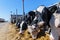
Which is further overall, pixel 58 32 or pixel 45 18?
pixel 45 18

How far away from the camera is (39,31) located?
22.7ft

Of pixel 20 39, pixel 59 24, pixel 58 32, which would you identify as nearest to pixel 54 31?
pixel 58 32

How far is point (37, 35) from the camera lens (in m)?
6.87

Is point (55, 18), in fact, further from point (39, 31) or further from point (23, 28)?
point (23, 28)

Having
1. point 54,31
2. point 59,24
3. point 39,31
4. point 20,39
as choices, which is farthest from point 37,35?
point 59,24

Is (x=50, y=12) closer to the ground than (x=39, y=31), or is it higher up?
higher up

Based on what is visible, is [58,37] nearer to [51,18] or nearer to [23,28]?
[51,18]

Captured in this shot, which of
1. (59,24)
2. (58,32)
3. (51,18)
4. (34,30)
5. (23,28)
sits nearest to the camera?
(59,24)

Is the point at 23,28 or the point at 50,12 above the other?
the point at 50,12

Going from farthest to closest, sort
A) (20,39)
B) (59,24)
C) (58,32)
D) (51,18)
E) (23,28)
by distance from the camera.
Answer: (23,28) → (20,39) → (51,18) → (58,32) → (59,24)

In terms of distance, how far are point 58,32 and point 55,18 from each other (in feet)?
1.33

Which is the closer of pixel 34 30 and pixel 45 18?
pixel 45 18

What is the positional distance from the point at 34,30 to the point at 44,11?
1.40 m

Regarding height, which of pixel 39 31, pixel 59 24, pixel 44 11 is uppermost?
pixel 44 11
